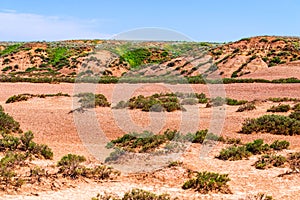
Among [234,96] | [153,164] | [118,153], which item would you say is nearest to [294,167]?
[153,164]

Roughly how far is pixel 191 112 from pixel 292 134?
20.3 feet

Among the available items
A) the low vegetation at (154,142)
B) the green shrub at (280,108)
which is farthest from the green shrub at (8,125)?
the green shrub at (280,108)

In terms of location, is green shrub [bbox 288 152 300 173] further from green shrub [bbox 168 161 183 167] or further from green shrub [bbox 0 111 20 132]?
green shrub [bbox 0 111 20 132]

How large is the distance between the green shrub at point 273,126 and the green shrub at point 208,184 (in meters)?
6.98

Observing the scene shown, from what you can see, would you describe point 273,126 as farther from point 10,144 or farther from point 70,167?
point 10,144

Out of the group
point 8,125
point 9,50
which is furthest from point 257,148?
point 9,50

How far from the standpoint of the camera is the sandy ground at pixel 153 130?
9.52 m

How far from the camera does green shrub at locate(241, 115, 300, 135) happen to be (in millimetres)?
15977

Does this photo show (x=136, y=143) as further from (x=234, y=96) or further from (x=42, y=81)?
(x=42, y=81)

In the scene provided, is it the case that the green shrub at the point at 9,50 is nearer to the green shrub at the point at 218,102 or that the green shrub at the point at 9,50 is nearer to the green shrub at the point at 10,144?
the green shrub at the point at 218,102

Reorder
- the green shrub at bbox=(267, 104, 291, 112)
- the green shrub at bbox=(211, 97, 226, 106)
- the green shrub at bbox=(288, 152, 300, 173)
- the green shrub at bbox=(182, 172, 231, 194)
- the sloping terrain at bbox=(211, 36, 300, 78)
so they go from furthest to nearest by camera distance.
Result: the sloping terrain at bbox=(211, 36, 300, 78)
the green shrub at bbox=(211, 97, 226, 106)
the green shrub at bbox=(267, 104, 291, 112)
the green shrub at bbox=(288, 152, 300, 173)
the green shrub at bbox=(182, 172, 231, 194)

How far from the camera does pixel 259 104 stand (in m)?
23.1

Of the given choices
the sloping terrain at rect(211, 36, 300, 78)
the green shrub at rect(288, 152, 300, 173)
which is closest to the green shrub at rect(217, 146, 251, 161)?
the green shrub at rect(288, 152, 300, 173)

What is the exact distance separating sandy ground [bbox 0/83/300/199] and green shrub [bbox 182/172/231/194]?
193mm
